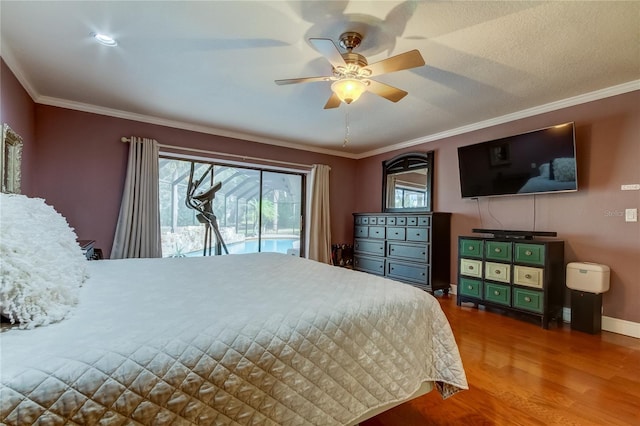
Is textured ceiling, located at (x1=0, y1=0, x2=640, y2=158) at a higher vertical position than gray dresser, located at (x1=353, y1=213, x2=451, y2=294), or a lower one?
higher

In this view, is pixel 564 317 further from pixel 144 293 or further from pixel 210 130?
pixel 210 130

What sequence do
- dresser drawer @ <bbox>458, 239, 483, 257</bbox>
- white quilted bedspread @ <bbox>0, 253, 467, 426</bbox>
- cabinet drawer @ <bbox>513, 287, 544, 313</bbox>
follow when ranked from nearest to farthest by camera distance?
white quilted bedspread @ <bbox>0, 253, 467, 426</bbox>, cabinet drawer @ <bbox>513, 287, 544, 313</bbox>, dresser drawer @ <bbox>458, 239, 483, 257</bbox>

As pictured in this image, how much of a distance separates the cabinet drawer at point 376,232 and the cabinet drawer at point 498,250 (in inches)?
67.2

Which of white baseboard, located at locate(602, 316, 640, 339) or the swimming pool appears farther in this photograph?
the swimming pool

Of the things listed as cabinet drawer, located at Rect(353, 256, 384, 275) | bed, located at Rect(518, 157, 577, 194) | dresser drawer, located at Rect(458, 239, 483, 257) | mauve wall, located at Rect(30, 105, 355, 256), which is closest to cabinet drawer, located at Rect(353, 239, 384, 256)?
cabinet drawer, located at Rect(353, 256, 384, 275)

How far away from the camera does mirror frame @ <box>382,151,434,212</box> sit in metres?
4.73

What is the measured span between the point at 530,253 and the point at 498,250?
0.32m

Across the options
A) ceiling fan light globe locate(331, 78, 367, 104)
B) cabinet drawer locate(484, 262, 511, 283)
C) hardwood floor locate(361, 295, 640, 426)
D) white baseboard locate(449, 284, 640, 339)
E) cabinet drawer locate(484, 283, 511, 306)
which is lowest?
hardwood floor locate(361, 295, 640, 426)

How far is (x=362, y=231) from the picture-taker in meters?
5.32

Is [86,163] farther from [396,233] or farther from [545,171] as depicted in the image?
[545,171]

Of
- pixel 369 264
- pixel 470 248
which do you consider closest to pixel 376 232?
pixel 369 264

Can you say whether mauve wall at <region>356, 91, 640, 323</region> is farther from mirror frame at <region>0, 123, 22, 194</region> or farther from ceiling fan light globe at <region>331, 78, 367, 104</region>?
mirror frame at <region>0, 123, 22, 194</region>

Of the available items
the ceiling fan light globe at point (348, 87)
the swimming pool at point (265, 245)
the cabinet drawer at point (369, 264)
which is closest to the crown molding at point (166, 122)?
the swimming pool at point (265, 245)

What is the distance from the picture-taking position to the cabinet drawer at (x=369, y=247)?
16.2ft
